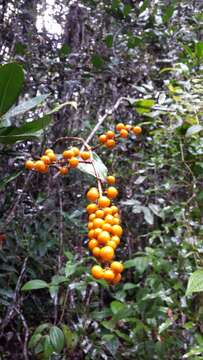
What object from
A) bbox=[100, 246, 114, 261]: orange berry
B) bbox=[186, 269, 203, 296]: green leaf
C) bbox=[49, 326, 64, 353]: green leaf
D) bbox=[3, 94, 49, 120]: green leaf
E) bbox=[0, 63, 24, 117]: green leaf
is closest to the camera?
bbox=[100, 246, 114, 261]: orange berry

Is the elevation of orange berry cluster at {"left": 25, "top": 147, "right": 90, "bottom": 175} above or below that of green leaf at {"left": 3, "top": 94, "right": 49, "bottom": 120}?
below

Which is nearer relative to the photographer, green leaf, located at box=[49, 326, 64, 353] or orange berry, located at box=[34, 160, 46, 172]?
orange berry, located at box=[34, 160, 46, 172]

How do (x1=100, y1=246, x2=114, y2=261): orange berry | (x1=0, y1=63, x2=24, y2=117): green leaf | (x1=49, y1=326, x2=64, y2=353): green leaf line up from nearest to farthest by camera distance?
(x1=100, y1=246, x2=114, y2=261): orange berry < (x1=0, y1=63, x2=24, y2=117): green leaf < (x1=49, y1=326, x2=64, y2=353): green leaf

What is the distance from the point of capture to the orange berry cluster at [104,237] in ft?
2.19

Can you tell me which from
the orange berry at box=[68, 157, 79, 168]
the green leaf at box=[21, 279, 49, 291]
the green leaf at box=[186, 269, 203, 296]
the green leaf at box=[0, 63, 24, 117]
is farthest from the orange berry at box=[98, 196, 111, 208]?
the green leaf at box=[21, 279, 49, 291]

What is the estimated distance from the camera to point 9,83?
0.91 meters

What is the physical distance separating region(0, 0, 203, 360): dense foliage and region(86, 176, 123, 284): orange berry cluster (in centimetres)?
19

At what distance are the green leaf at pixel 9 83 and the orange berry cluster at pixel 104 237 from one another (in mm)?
339

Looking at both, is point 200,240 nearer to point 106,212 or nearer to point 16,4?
point 106,212

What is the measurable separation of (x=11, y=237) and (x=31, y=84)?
0.81 metres

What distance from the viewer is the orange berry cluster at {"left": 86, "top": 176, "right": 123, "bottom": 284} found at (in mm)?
667

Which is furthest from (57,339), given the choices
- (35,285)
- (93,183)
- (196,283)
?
(93,183)

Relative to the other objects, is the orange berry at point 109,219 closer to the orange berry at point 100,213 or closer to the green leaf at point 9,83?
the orange berry at point 100,213

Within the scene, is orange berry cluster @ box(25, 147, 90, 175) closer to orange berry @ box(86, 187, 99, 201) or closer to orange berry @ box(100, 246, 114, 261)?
orange berry @ box(86, 187, 99, 201)
